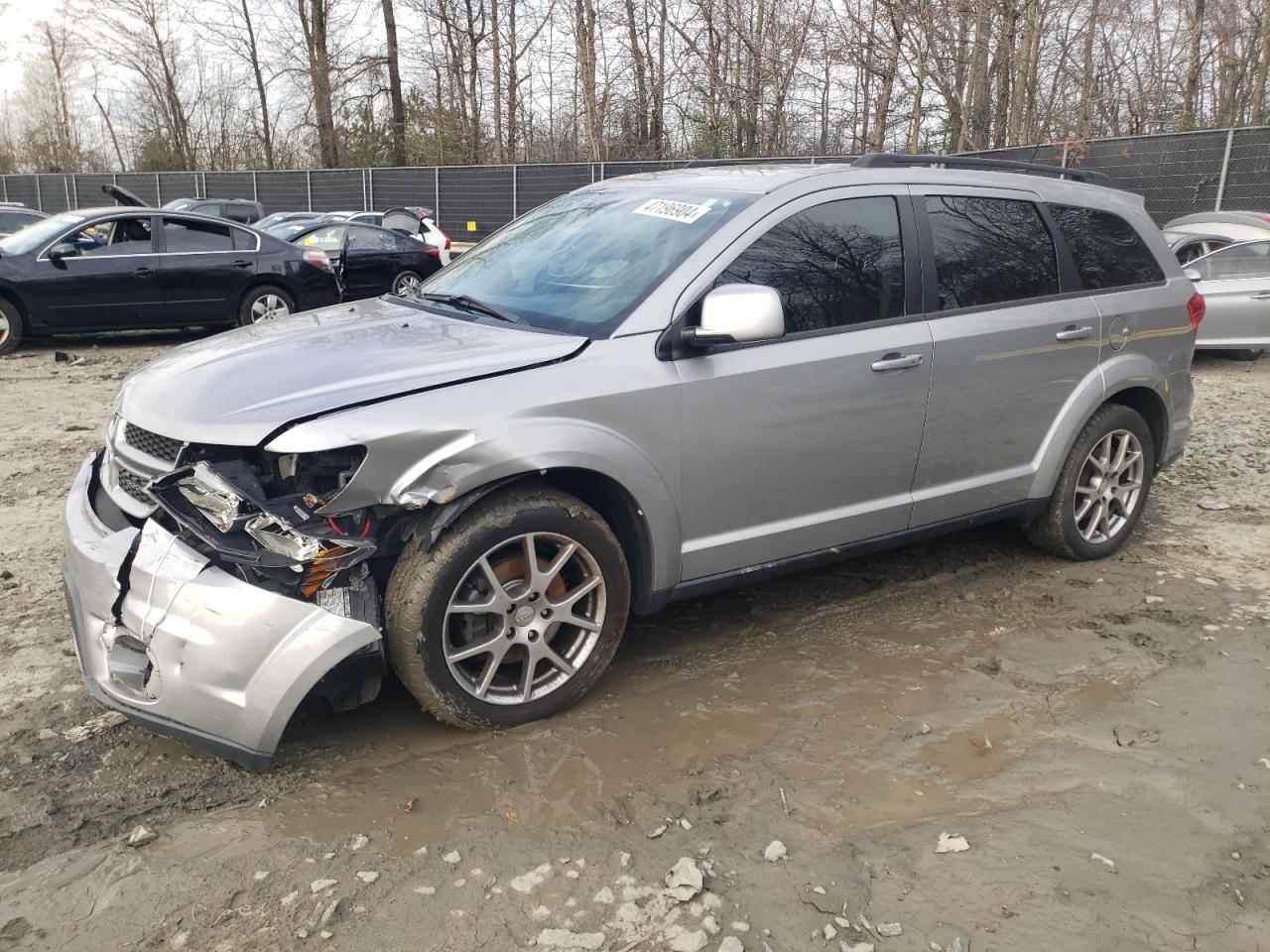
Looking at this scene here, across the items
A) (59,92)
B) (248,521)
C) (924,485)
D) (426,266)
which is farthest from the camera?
(59,92)

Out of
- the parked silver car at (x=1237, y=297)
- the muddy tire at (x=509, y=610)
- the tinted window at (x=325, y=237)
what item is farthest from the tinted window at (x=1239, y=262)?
the tinted window at (x=325, y=237)

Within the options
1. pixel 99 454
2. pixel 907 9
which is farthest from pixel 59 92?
pixel 99 454

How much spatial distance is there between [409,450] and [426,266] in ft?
39.7

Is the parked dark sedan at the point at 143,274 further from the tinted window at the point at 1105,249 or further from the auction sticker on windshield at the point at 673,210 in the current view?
Answer: the tinted window at the point at 1105,249

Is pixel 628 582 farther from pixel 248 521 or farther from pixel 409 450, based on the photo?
pixel 248 521

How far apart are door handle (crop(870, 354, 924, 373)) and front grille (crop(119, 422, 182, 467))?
2.43 meters

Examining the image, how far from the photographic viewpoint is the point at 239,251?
11.4m

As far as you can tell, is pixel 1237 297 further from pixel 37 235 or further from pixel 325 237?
pixel 37 235

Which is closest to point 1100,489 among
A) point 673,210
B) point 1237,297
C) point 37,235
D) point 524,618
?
point 673,210

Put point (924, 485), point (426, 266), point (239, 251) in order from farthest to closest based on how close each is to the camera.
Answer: point (426, 266)
point (239, 251)
point (924, 485)

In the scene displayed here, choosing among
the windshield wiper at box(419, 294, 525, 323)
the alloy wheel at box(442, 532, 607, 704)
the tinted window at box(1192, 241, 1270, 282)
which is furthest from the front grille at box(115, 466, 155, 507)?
the tinted window at box(1192, 241, 1270, 282)

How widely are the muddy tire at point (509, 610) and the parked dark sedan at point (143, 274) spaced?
9.12m

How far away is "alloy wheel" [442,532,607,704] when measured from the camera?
3.16 meters

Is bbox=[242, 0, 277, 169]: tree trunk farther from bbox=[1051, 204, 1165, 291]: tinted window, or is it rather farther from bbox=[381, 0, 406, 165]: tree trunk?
bbox=[1051, 204, 1165, 291]: tinted window
